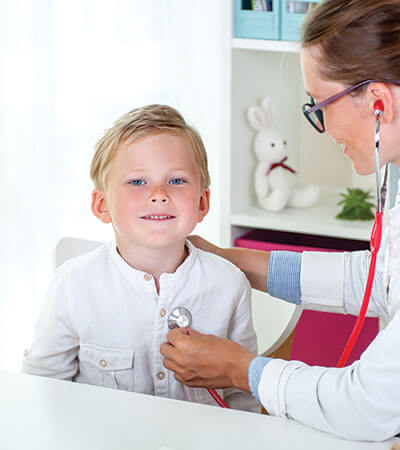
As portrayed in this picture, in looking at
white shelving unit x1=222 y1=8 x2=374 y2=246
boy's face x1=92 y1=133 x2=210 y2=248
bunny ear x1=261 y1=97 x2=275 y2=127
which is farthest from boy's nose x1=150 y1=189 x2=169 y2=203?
bunny ear x1=261 y1=97 x2=275 y2=127

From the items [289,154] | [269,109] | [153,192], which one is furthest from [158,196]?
[289,154]

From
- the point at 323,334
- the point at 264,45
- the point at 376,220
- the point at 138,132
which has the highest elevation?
the point at 264,45

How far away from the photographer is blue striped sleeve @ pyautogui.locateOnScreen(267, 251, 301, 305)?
1.57 meters

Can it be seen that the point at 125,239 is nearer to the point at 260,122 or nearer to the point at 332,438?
the point at 332,438

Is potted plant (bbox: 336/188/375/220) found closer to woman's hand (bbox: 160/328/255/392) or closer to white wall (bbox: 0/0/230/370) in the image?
white wall (bbox: 0/0/230/370)

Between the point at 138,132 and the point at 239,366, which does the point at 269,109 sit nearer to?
the point at 138,132

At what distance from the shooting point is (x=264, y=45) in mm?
2148

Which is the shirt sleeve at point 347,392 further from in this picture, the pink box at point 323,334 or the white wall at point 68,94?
the white wall at point 68,94

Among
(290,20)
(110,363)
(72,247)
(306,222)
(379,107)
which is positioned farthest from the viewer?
(306,222)

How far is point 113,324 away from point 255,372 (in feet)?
1.05

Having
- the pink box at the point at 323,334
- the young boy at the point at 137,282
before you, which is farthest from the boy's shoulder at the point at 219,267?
the pink box at the point at 323,334

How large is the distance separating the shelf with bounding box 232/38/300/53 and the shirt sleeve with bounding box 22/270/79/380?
1060mm

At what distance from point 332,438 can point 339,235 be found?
4.03ft

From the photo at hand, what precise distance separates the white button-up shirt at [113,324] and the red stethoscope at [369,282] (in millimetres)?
25
